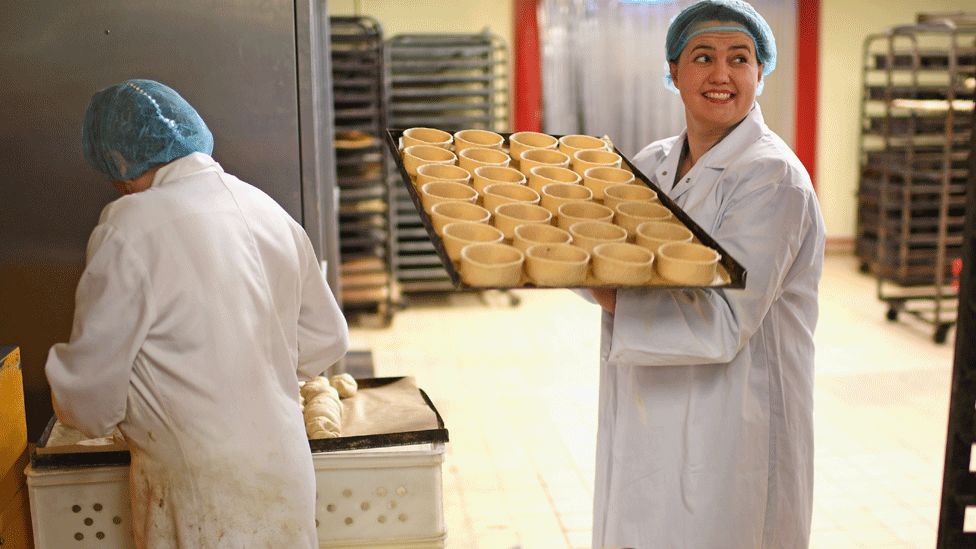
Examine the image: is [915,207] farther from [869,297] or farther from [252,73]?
[252,73]

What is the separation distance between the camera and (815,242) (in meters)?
1.89

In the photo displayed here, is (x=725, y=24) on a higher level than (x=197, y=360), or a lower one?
higher

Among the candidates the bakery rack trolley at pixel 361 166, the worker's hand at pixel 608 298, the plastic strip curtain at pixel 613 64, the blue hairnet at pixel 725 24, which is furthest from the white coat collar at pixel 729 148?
the plastic strip curtain at pixel 613 64

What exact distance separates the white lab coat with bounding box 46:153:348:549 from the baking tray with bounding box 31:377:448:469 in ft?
0.54

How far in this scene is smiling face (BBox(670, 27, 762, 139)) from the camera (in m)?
1.96

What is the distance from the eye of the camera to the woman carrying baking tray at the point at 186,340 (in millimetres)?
1598

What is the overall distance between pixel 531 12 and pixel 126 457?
6381 mm

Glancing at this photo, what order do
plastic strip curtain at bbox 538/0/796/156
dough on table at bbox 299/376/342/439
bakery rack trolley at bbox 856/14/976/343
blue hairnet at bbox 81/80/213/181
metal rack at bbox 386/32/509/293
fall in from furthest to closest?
plastic strip curtain at bbox 538/0/796/156
metal rack at bbox 386/32/509/293
bakery rack trolley at bbox 856/14/976/343
dough on table at bbox 299/376/342/439
blue hairnet at bbox 81/80/213/181

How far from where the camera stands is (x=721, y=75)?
195 centimetres

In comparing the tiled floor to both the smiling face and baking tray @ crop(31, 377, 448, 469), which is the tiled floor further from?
the smiling face

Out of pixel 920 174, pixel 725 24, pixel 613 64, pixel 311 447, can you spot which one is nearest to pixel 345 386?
pixel 311 447

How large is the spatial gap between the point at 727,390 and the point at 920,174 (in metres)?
4.88

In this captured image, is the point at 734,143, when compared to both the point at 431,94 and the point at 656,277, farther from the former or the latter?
the point at 431,94

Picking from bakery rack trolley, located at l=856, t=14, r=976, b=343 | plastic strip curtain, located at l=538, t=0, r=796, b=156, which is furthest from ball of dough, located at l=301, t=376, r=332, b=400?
plastic strip curtain, located at l=538, t=0, r=796, b=156
